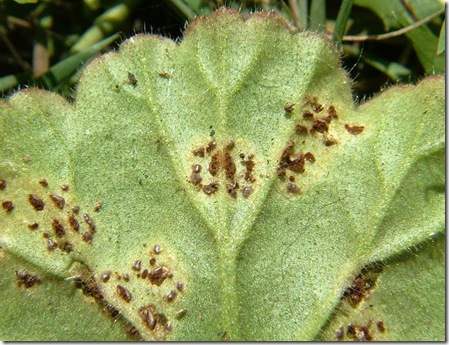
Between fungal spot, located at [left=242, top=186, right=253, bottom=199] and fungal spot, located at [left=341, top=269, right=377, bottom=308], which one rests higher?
fungal spot, located at [left=242, top=186, right=253, bottom=199]

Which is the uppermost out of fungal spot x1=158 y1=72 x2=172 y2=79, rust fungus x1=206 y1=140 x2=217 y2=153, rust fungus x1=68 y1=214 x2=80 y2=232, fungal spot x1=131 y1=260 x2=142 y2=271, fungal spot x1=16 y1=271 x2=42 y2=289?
fungal spot x1=158 y1=72 x2=172 y2=79

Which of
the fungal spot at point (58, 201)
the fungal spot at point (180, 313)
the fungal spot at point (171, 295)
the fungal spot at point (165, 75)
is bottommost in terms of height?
the fungal spot at point (180, 313)

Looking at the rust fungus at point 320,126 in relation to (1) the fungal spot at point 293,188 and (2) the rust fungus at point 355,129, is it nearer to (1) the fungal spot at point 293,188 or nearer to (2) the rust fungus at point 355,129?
(2) the rust fungus at point 355,129

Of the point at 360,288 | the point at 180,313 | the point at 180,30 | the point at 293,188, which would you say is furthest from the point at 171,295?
the point at 180,30

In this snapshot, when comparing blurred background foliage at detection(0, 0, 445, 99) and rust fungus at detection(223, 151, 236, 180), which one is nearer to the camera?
rust fungus at detection(223, 151, 236, 180)

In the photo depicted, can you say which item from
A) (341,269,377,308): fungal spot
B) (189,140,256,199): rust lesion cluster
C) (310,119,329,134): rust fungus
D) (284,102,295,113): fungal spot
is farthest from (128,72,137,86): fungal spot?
(341,269,377,308): fungal spot

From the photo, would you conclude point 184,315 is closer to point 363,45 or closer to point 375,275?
point 375,275

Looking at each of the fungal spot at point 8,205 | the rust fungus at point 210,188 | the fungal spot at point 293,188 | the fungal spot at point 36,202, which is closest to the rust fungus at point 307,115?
the fungal spot at point 293,188

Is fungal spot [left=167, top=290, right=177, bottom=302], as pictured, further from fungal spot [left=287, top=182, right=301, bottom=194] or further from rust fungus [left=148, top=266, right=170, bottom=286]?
fungal spot [left=287, top=182, right=301, bottom=194]
